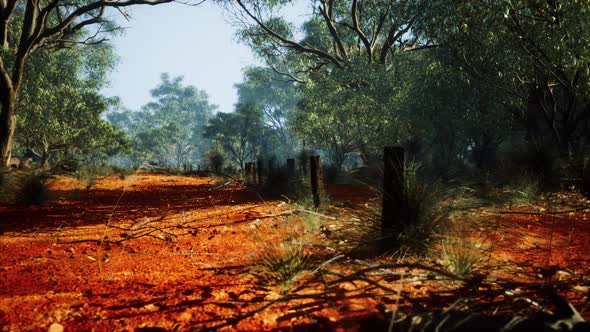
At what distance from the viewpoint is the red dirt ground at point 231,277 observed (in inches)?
83.2

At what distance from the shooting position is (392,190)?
3666 millimetres

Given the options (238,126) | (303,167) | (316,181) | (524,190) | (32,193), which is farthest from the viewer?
(238,126)

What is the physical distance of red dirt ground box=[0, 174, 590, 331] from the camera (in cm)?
211

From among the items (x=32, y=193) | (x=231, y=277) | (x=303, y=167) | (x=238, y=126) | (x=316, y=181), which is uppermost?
(x=238, y=126)

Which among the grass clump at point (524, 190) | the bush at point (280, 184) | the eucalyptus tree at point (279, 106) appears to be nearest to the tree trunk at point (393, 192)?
the grass clump at point (524, 190)

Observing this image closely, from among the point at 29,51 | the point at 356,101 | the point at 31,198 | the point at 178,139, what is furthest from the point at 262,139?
the point at 31,198

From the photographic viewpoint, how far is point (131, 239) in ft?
15.0

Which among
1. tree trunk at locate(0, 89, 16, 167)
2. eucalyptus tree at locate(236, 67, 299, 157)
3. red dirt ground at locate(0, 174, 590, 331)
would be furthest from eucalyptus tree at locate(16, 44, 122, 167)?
eucalyptus tree at locate(236, 67, 299, 157)

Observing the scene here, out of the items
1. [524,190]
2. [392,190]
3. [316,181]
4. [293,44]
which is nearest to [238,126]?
[293,44]

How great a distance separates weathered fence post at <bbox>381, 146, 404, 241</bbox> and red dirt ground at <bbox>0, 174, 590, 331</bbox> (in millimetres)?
381

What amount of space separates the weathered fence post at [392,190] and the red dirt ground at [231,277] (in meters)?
0.38

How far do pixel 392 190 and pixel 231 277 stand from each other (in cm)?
192

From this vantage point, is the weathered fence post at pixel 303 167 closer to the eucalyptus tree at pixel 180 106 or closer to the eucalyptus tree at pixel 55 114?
the eucalyptus tree at pixel 55 114

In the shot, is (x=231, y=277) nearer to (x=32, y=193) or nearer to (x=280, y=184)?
(x=32, y=193)
